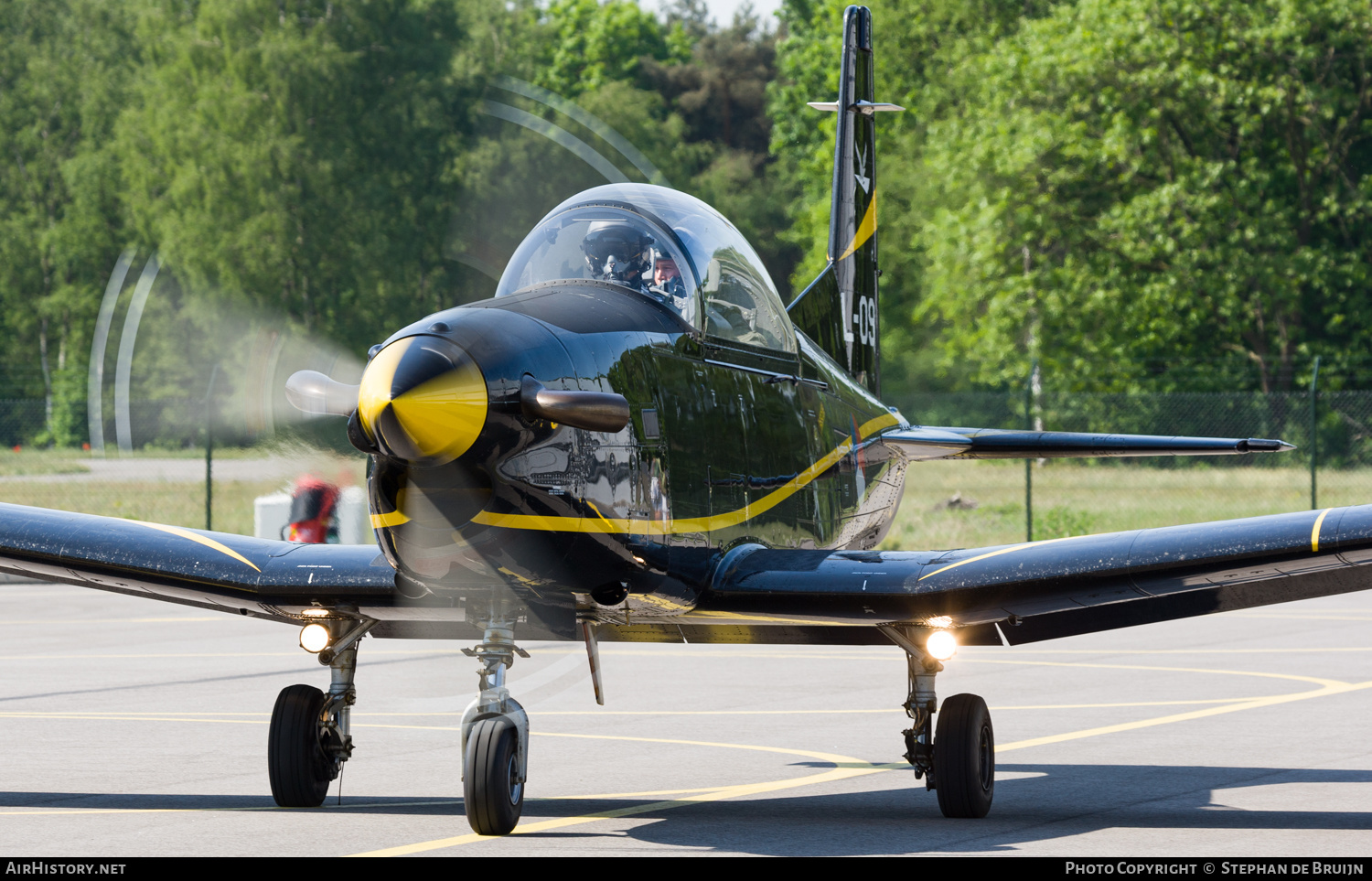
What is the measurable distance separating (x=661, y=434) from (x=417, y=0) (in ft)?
129

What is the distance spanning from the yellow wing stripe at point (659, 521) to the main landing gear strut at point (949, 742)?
0.92m

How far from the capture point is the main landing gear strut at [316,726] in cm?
801

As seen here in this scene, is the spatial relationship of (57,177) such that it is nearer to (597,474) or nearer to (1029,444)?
(1029,444)

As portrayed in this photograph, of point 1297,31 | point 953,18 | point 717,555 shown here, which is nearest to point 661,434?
point 717,555

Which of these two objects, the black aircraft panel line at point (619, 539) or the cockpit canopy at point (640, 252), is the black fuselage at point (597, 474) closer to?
the black aircraft panel line at point (619, 539)

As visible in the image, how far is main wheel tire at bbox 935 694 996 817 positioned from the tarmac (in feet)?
0.45

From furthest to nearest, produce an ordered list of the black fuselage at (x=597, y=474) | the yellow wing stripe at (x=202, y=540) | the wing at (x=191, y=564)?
the yellow wing stripe at (x=202, y=540) → the wing at (x=191, y=564) → the black fuselage at (x=597, y=474)

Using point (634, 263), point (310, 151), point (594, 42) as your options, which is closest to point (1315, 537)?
point (634, 263)

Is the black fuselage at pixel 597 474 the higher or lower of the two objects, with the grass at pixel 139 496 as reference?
lower

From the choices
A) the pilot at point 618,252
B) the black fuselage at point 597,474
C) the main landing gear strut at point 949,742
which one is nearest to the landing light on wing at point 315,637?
the black fuselage at point 597,474

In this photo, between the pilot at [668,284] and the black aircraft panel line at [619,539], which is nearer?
the black aircraft panel line at [619,539]

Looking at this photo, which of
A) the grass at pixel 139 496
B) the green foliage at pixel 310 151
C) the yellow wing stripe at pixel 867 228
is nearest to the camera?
the yellow wing stripe at pixel 867 228

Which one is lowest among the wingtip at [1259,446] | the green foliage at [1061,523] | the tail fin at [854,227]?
the wingtip at [1259,446]

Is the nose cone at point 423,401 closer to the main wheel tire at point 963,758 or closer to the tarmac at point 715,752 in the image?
the tarmac at point 715,752
